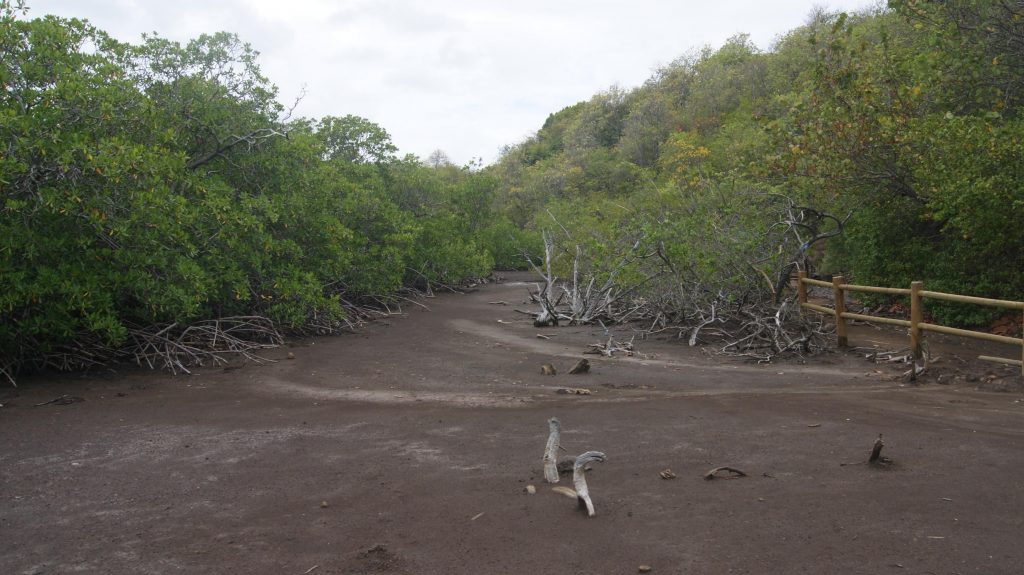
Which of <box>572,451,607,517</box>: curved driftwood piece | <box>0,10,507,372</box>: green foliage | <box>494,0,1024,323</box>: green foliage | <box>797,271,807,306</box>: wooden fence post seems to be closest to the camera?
<box>572,451,607,517</box>: curved driftwood piece

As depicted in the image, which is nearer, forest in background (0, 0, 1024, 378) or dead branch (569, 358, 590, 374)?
forest in background (0, 0, 1024, 378)

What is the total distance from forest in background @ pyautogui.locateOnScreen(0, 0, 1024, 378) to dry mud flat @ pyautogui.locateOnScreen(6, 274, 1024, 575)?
61.2 inches

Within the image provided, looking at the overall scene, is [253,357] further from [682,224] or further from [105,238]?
[682,224]

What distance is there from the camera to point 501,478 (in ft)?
18.1

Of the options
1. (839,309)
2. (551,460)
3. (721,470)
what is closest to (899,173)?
(839,309)

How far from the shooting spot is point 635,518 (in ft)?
15.1

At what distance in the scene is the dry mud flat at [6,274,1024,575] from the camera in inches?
163

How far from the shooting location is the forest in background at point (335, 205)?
9484 millimetres

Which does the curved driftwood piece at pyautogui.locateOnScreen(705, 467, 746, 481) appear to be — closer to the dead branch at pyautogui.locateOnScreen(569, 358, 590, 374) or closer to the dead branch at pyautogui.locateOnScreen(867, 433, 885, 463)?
the dead branch at pyautogui.locateOnScreen(867, 433, 885, 463)

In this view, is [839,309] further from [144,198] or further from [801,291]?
[144,198]

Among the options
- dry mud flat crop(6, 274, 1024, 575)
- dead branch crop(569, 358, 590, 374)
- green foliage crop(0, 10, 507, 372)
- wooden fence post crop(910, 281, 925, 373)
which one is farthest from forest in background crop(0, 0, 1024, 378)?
dead branch crop(569, 358, 590, 374)

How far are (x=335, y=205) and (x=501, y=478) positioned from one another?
12.3 m

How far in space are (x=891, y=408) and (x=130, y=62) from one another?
12.9 metres

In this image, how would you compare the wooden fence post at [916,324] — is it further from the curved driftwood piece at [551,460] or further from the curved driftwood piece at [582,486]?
the curved driftwood piece at [582,486]
